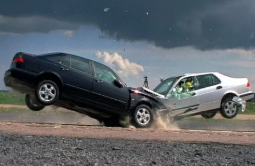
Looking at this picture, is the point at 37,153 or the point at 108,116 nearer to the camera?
the point at 37,153

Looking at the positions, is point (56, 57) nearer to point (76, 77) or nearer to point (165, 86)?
point (76, 77)

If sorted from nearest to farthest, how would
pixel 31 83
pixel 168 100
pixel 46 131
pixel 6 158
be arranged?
1. pixel 6 158
2. pixel 46 131
3. pixel 31 83
4. pixel 168 100

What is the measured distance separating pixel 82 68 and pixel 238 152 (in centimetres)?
560

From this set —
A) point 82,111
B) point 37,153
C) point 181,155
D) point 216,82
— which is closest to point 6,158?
point 37,153

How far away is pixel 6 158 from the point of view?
6465 millimetres

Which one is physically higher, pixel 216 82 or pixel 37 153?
pixel 216 82

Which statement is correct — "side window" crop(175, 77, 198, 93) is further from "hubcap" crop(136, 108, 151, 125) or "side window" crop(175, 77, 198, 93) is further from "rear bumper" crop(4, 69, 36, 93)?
"rear bumper" crop(4, 69, 36, 93)

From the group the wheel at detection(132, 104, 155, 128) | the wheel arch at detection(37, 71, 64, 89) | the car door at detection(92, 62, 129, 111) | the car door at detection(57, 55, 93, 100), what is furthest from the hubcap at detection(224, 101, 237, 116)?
the wheel arch at detection(37, 71, 64, 89)

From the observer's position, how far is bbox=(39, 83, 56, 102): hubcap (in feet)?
38.4

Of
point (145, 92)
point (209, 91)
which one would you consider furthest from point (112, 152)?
point (209, 91)

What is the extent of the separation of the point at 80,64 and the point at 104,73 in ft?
2.30

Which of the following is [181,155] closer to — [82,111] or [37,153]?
[37,153]

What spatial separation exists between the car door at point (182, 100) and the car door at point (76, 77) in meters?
2.64

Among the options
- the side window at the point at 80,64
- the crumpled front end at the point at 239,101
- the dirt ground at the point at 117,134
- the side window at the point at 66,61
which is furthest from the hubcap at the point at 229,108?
the side window at the point at 66,61
